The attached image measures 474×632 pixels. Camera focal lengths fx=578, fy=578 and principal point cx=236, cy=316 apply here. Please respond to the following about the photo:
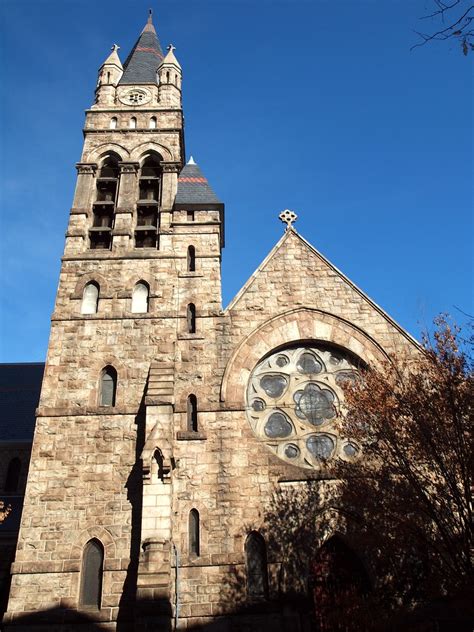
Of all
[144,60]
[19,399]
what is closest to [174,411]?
[19,399]

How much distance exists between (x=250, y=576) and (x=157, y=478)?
9.90 feet

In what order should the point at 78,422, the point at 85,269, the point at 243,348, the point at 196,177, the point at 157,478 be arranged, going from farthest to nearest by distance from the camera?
the point at 196,177 → the point at 85,269 → the point at 243,348 → the point at 78,422 → the point at 157,478

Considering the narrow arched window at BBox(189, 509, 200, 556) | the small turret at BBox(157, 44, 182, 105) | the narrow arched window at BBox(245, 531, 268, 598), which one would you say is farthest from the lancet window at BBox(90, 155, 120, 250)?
the narrow arched window at BBox(245, 531, 268, 598)

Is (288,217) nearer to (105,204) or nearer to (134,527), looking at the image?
(105,204)

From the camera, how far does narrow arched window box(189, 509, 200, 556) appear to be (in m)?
13.1

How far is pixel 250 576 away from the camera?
1298 cm

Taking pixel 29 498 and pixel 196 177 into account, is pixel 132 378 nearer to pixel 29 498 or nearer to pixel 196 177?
pixel 29 498

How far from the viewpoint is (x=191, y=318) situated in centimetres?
1698

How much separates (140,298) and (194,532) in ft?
23.4

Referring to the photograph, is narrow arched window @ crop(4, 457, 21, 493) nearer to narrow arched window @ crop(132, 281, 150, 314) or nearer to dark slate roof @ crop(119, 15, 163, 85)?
narrow arched window @ crop(132, 281, 150, 314)

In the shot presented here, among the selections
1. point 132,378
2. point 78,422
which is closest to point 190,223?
point 132,378

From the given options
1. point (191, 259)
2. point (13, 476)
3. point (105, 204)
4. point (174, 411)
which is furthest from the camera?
point (13, 476)

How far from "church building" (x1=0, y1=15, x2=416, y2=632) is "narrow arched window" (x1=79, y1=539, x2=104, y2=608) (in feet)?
0.10

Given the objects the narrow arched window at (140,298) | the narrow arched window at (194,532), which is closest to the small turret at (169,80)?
the narrow arched window at (140,298)
